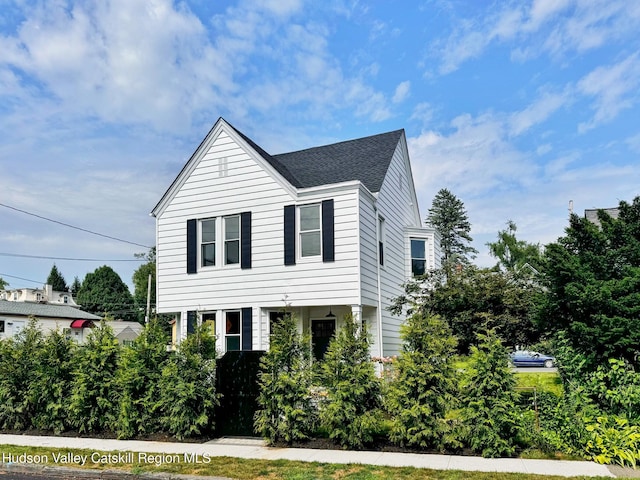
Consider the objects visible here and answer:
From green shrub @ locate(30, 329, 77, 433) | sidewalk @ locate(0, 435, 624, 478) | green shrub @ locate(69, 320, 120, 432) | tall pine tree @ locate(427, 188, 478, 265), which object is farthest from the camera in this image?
tall pine tree @ locate(427, 188, 478, 265)

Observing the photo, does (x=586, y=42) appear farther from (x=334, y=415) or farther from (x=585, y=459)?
(x=334, y=415)

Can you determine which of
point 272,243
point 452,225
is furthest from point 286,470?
point 452,225

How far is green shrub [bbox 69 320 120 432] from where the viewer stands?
10016 mm

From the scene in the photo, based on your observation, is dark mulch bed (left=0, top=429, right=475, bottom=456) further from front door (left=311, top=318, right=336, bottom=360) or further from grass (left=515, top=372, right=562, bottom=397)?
front door (left=311, top=318, right=336, bottom=360)

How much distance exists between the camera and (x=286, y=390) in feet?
28.9

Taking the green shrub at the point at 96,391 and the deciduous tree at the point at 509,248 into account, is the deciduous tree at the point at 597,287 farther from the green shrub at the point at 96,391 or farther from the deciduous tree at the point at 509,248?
the deciduous tree at the point at 509,248

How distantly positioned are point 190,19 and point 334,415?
1101 centimetres

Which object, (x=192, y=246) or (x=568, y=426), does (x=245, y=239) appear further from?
(x=568, y=426)

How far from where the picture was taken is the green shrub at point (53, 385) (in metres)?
10.4

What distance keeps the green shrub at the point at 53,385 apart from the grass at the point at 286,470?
2592mm

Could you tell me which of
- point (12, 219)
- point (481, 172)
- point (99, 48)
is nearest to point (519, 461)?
point (99, 48)

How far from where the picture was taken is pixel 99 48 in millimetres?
14125

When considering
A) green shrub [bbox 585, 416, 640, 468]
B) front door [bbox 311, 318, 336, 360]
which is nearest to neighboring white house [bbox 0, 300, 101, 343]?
front door [bbox 311, 318, 336, 360]

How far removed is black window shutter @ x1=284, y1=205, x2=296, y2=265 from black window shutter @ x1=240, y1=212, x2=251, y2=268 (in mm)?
1273
